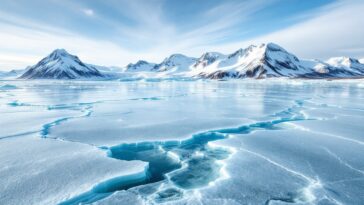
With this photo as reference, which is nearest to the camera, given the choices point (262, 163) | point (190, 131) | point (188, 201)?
point (188, 201)

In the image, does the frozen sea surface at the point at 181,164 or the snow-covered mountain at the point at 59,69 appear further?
the snow-covered mountain at the point at 59,69

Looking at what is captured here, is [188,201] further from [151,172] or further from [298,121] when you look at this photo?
[298,121]

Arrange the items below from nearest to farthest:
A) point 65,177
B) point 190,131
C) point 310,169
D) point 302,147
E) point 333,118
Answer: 1. point 65,177
2. point 310,169
3. point 302,147
4. point 190,131
5. point 333,118

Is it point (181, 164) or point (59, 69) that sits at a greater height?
point (59, 69)

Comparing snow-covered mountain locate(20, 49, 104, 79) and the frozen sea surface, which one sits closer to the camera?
the frozen sea surface

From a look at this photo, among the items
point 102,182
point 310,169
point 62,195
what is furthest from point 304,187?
point 62,195

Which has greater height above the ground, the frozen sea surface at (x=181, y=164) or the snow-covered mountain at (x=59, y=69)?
the snow-covered mountain at (x=59, y=69)

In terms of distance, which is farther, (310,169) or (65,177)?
(310,169)

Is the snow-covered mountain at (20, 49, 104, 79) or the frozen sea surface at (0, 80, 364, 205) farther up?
the snow-covered mountain at (20, 49, 104, 79)
